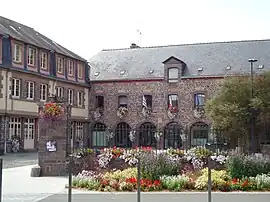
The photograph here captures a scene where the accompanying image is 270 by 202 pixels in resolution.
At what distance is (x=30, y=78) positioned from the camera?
3375 cm

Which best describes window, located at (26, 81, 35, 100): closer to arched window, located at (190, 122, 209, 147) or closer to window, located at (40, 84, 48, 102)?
window, located at (40, 84, 48, 102)

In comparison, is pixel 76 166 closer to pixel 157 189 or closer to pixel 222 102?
pixel 157 189

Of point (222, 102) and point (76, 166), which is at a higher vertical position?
point (222, 102)

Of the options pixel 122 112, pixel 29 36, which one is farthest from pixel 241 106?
pixel 29 36

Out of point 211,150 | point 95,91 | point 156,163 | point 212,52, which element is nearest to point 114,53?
point 95,91

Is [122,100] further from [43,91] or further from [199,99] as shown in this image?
[43,91]

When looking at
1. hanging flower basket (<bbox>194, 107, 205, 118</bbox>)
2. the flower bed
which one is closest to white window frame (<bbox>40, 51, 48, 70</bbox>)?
hanging flower basket (<bbox>194, 107, 205, 118</bbox>)

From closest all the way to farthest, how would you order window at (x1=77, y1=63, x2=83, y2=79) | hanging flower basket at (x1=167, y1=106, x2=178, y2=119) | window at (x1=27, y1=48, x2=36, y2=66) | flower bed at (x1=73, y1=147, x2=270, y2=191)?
flower bed at (x1=73, y1=147, x2=270, y2=191) → window at (x1=27, y1=48, x2=36, y2=66) → hanging flower basket at (x1=167, y1=106, x2=178, y2=119) → window at (x1=77, y1=63, x2=83, y2=79)

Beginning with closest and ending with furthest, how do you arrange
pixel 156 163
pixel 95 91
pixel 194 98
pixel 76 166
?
pixel 156 163
pixel 76 166
pixel 194 98
pixel 95 91

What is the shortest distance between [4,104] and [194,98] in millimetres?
15700

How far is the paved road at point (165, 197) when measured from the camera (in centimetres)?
1030

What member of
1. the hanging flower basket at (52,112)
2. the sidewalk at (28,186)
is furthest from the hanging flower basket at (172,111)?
the hanging flower basket at (52,112)

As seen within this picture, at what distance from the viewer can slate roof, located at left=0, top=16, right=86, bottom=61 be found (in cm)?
3264

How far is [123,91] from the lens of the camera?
134 ft
